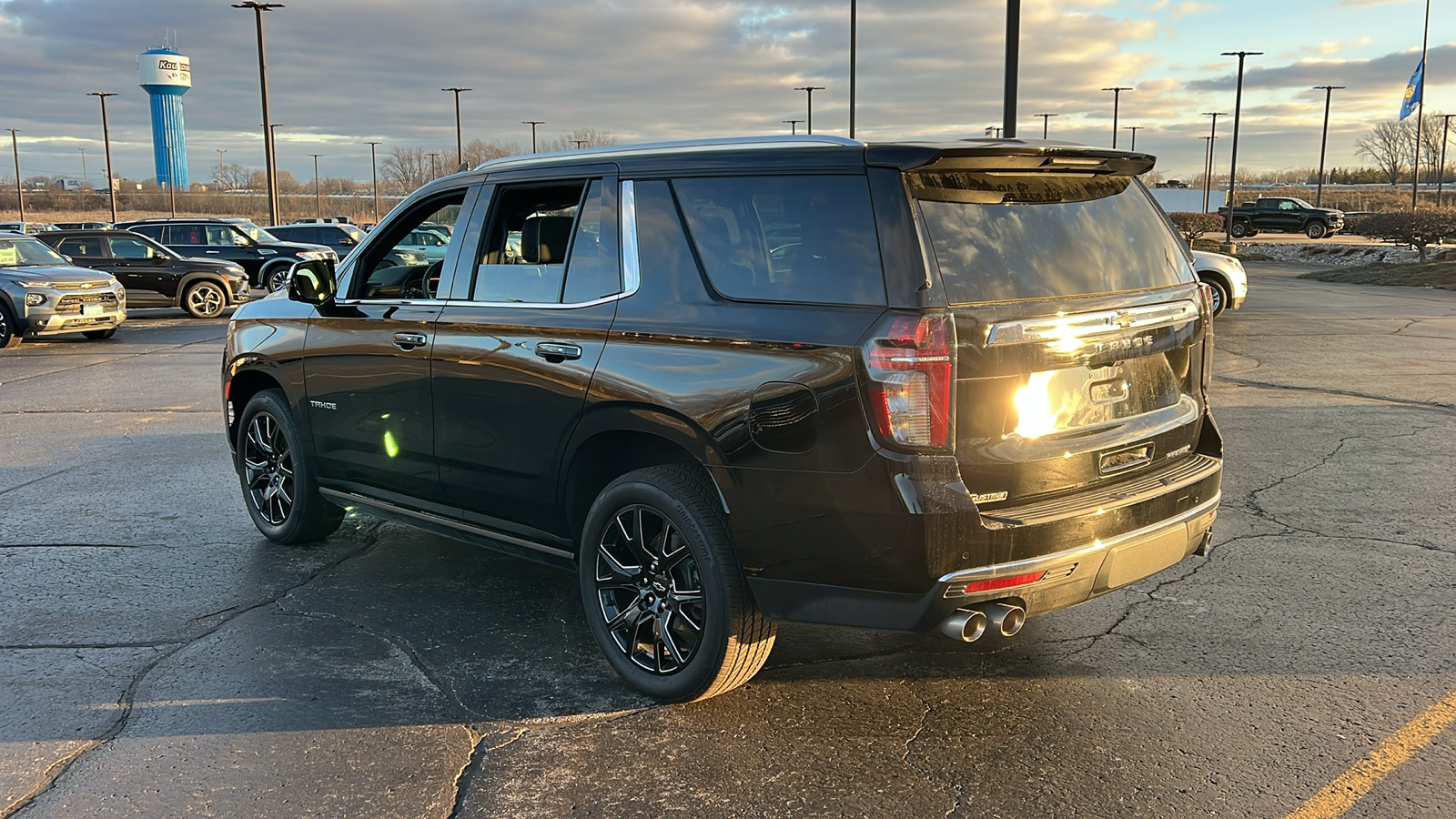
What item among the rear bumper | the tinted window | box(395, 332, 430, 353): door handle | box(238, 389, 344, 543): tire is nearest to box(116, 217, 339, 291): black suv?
box(238, 389, 344, 543): tire

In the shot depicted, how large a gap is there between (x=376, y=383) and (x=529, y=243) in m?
1.12

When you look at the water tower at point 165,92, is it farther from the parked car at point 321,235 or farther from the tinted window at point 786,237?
the tinted window at point 786,237

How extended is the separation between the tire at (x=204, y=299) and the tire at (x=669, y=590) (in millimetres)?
20275

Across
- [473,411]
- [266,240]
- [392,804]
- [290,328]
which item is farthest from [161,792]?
[266,240]

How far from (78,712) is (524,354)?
1.99m

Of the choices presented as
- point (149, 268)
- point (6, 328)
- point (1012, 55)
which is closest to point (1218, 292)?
point (1012, 55)

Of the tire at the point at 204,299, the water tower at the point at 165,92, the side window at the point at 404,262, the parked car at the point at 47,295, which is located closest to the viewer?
the side window at the point at 404,262

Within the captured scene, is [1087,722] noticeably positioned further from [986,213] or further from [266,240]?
[266,240]

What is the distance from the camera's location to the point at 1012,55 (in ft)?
44.6

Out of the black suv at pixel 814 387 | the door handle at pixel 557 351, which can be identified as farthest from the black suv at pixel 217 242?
the door handle at pixel 557 351

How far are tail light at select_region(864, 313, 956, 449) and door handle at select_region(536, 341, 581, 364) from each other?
1251mm

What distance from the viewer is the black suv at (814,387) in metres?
3.37

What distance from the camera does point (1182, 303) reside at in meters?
4.09

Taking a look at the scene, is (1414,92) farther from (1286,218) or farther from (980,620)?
(980,620)
